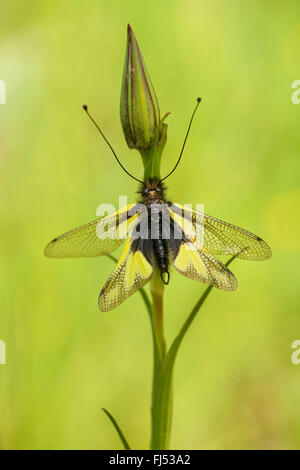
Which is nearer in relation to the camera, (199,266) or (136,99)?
Result: (136,99)

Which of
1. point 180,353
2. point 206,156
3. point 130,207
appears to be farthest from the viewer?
point 206,156

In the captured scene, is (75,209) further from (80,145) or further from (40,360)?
(40,360)

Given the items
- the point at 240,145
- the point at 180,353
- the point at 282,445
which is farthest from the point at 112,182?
the point at 282,445

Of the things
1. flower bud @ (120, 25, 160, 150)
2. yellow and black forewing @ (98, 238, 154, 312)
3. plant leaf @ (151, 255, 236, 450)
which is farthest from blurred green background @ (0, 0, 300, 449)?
flower bud @ (120, 25, 160, 150)

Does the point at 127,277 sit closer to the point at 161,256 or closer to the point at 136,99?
the point at 161,256

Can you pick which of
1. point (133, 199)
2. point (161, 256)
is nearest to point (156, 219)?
point (161, 256)

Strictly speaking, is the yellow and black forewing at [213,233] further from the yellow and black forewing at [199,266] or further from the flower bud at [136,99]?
the flower bud at [136,99]
